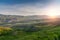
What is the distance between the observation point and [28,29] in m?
27.3

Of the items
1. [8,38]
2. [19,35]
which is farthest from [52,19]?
[8,38]

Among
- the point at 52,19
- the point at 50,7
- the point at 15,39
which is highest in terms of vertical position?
the point at 50,7

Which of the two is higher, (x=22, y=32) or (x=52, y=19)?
(x=52, y=19)

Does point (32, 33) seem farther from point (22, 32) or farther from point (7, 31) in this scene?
point (7, 31)

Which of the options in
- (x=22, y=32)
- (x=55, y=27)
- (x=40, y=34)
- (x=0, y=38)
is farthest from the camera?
(x=55, y=27)

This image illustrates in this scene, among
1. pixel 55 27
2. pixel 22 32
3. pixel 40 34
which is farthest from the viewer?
pixel 55 27

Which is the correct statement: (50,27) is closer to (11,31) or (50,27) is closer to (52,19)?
(52,19)

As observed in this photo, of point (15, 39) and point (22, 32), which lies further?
point (22, 32)

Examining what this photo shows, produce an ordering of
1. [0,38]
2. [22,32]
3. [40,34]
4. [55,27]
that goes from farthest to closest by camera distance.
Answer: [55,27]
[22,32]
[40,34]
[0,38]

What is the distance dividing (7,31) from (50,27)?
1024 cm

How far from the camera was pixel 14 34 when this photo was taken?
2686 cm

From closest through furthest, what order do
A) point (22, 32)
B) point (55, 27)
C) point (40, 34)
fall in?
point (40, 34) → point (22, 32) → point (55, 27)

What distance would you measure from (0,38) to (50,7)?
1215 centimetres

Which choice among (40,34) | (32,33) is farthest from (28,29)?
(40,34)
